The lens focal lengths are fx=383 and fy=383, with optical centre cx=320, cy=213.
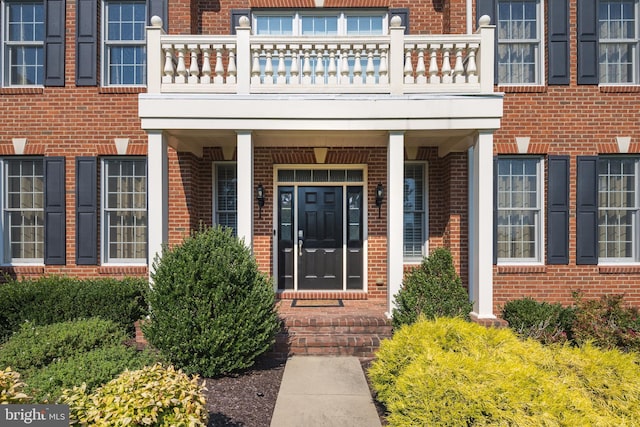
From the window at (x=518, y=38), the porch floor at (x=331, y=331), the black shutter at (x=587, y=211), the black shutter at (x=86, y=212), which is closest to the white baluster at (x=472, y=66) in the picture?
the window at (x=518, y=38)

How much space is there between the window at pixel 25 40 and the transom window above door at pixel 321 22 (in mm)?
4109

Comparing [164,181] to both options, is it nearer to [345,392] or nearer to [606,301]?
[345,392]

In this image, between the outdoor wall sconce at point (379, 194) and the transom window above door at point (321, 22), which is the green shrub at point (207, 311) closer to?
the outdoor wall sconce at point (379, 194)

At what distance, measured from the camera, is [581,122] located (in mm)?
7074

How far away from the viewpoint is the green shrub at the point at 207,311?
4.60 metres

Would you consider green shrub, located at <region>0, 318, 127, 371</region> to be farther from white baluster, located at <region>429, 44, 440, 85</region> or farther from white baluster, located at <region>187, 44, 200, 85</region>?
white baluster, located at <region>429, 44, 440, 85</region>

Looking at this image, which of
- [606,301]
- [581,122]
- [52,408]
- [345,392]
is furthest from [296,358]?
[581,122]

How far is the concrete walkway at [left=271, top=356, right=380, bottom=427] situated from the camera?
12.1 ft

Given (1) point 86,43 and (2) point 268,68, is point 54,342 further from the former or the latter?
(1) point 86,43

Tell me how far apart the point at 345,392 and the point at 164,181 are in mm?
4061

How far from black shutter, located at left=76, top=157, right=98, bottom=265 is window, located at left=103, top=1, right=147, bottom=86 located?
64.9 inches

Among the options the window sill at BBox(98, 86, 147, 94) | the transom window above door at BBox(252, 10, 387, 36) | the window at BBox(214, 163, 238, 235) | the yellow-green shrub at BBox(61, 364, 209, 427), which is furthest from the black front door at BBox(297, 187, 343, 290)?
the yellow-green shrub at BBox(61, 364, 209, 427)

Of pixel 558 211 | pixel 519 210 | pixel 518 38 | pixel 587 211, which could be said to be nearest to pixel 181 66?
pixel 518 38

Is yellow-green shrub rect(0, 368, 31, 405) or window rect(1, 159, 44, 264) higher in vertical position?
window rect(1, 159, 44, 264)
